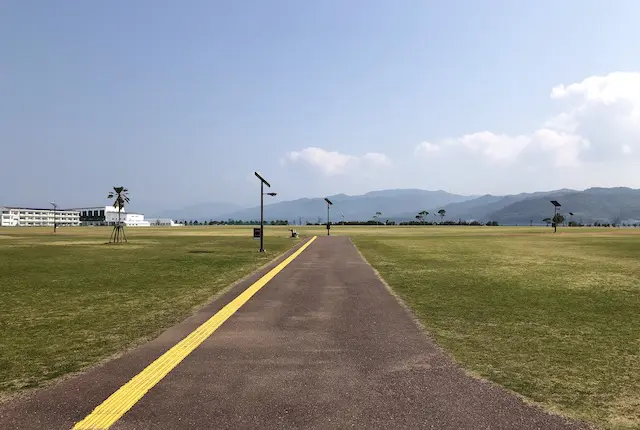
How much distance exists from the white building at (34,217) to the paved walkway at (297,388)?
661 ft

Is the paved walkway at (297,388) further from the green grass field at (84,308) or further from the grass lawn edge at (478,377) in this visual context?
the green grass field at (84,308)

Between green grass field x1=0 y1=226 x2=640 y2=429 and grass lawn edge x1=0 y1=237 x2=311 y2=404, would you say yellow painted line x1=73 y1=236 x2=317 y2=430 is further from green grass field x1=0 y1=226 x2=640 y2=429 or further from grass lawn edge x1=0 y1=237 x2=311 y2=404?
green grass field x1=0 y1=226 x2=640 y2=429

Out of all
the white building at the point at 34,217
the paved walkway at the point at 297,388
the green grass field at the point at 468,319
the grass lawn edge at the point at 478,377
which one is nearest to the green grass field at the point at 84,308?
the green grass field at the point at 468,319

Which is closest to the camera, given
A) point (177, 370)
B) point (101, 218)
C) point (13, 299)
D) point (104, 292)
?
point (177, 370)

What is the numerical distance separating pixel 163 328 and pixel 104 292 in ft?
17.9

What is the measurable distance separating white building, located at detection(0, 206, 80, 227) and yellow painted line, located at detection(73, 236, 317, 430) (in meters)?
200

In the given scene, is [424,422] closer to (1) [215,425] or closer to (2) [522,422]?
(2) [522,422]

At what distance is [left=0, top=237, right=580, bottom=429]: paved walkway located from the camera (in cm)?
432

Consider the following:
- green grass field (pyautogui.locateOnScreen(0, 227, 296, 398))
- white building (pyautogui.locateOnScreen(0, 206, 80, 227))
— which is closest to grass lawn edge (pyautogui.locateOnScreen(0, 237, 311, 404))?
green grass field (pyautogui.locateOnScreen(0, 227, 296, 398))

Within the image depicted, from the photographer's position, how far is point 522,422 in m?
4.28

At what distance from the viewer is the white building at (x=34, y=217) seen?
17625cm

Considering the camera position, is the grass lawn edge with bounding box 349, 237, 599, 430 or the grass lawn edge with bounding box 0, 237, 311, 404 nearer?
the grass lawn edge with bounding box 349, 237, 599, 430

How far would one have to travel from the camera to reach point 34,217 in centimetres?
19162

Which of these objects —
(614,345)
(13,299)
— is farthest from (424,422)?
(13,299)
